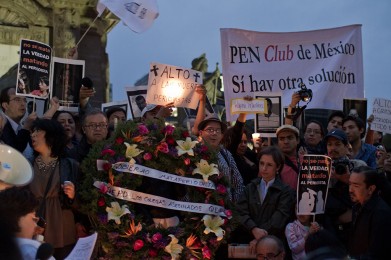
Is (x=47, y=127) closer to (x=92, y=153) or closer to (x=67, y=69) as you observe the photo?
(x=92, y=153)

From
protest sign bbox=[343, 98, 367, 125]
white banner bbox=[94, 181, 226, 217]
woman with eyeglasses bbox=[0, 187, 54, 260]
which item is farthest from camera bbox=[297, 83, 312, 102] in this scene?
woman with eyeglasses bbox=[0, 187, 54, 260]

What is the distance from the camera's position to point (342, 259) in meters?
2.94

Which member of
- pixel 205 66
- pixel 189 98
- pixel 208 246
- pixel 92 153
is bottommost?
pixel 208 246

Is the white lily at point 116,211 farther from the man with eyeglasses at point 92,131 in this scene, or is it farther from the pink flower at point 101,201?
the man with eyeglasses at point 92,131

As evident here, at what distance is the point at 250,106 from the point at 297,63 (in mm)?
2001

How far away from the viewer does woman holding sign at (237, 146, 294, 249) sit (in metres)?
8.00

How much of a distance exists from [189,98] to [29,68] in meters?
2.22

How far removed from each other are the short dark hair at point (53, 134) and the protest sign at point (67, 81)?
237 cm

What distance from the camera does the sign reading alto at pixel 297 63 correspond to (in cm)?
1145

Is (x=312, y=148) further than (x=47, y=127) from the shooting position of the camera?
Yes

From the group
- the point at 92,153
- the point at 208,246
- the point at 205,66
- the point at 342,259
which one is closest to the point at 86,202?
the point at 92,153

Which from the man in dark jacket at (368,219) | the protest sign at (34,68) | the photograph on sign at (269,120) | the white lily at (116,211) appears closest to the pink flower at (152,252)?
the white lily at (116,211)

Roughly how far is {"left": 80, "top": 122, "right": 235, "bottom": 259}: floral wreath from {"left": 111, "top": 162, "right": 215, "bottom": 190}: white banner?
27 millimetres

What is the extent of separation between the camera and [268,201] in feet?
26.7
